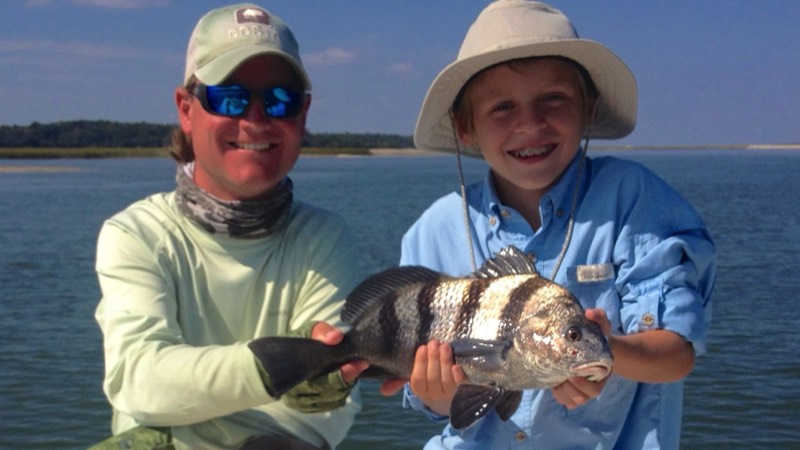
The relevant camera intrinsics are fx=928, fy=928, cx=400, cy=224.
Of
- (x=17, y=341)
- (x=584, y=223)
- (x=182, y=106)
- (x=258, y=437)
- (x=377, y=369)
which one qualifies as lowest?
(x=17, y=341)

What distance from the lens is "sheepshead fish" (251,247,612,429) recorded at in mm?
3045

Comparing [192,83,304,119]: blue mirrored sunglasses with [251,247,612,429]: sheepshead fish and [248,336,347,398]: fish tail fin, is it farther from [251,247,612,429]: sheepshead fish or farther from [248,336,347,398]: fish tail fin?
[248,336,347,398]: fish tail fin

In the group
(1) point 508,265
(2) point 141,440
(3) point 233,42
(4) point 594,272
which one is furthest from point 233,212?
(4) point 594,272

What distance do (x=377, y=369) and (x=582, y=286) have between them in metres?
0.97

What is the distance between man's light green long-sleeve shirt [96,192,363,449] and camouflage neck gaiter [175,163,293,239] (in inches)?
2.2

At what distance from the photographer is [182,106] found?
14.1 ft

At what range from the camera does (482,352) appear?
326cm

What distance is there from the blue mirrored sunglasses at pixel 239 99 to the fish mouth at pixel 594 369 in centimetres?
181

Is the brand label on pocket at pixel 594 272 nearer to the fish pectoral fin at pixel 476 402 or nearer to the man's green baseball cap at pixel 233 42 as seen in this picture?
the fish pectoral fin at pixel 476 402

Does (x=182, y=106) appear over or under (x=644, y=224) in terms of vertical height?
over

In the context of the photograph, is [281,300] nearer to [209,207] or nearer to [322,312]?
[322,312]

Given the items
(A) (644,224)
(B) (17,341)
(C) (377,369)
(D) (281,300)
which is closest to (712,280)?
(A) (644,224)

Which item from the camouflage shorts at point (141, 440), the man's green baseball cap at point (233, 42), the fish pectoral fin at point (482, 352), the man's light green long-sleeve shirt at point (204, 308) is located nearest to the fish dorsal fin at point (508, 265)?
the fish pectoral fin at point (482, 352)

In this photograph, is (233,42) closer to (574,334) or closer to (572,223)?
(572,223)
